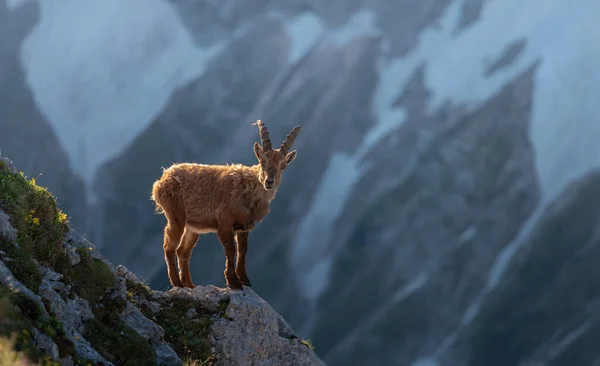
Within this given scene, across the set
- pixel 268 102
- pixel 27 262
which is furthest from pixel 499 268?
pixel 27 262

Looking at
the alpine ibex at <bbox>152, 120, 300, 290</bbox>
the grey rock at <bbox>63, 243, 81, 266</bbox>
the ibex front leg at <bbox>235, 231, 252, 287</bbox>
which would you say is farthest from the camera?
the ibex front leg at <bbox>235, 231, 252, 287</bbox>

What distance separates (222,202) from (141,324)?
397 cm

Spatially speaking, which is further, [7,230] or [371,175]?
[371,175]

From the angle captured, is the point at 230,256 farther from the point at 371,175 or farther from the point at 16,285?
the point at 371,175

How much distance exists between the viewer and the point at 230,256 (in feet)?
56.4

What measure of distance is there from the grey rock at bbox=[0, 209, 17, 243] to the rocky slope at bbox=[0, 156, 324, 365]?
18 mm

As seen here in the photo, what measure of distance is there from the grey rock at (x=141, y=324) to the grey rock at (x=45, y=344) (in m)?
3.87

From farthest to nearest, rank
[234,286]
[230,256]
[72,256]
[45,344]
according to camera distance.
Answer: [234,286] < [230,256] < [72,256] < [45,344]

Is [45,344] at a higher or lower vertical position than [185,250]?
lower

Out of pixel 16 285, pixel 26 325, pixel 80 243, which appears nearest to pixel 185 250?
pixel 80 243

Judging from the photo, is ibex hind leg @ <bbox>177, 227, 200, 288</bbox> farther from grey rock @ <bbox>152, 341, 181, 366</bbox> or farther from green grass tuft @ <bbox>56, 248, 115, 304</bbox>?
grey rock @ <bbox>152, 341, 181, 366</bbox>

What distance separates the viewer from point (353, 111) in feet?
238

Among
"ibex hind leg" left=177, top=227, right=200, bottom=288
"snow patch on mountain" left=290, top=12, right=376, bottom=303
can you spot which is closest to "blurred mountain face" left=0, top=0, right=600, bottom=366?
"snow patch on mountain" left=290, top=12, right=376, bottom=303

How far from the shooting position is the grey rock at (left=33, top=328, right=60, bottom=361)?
9992 millimetres
